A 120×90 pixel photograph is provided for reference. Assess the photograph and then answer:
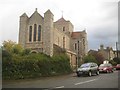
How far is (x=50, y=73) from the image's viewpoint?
99.9 ft

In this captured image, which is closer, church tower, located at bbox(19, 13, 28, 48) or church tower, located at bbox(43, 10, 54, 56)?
church tower, located at bbox(43, 10, 54, 56)

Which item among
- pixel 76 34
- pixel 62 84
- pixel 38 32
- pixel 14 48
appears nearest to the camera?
pixel 62 84

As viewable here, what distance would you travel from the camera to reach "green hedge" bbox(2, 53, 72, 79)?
971 inches

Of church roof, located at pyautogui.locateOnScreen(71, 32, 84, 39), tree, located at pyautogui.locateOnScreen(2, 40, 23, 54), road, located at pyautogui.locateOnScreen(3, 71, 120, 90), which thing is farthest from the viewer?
church roof, located at pyautogui.locateOnScreen(71, 32, 84, 39)

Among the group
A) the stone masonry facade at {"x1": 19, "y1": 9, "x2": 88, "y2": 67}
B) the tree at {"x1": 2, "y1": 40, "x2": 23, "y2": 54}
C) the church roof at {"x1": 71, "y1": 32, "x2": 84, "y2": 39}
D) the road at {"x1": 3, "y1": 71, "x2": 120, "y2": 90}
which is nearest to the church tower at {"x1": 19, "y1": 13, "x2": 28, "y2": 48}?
the stone masonry facade at {"x1": 19, "y1": 9, "x2": 88, "y2": 67}

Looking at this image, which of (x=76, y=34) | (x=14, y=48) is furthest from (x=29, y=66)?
(x=76, y=34)

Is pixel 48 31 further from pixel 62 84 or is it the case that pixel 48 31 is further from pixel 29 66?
pixel 62 84

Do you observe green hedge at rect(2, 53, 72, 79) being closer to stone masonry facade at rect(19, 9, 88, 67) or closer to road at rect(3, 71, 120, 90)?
road at rect(3, 71, 120, 90)

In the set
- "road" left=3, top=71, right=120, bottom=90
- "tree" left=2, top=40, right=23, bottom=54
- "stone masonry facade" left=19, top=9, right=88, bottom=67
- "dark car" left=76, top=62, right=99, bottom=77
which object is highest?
"stone masonry facade" left=19, top=9, right=88, bottom=67

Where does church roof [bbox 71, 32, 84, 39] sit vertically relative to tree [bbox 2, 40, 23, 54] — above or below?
above

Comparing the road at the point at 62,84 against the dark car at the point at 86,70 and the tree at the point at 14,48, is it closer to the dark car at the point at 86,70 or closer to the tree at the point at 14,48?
the dark car at the point at 86,70

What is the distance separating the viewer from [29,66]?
2684 centimetres

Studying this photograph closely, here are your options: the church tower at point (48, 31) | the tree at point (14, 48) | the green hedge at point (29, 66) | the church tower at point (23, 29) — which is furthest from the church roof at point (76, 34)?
the green hedge at point (29, 66)

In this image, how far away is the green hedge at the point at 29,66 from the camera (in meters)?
24.7
